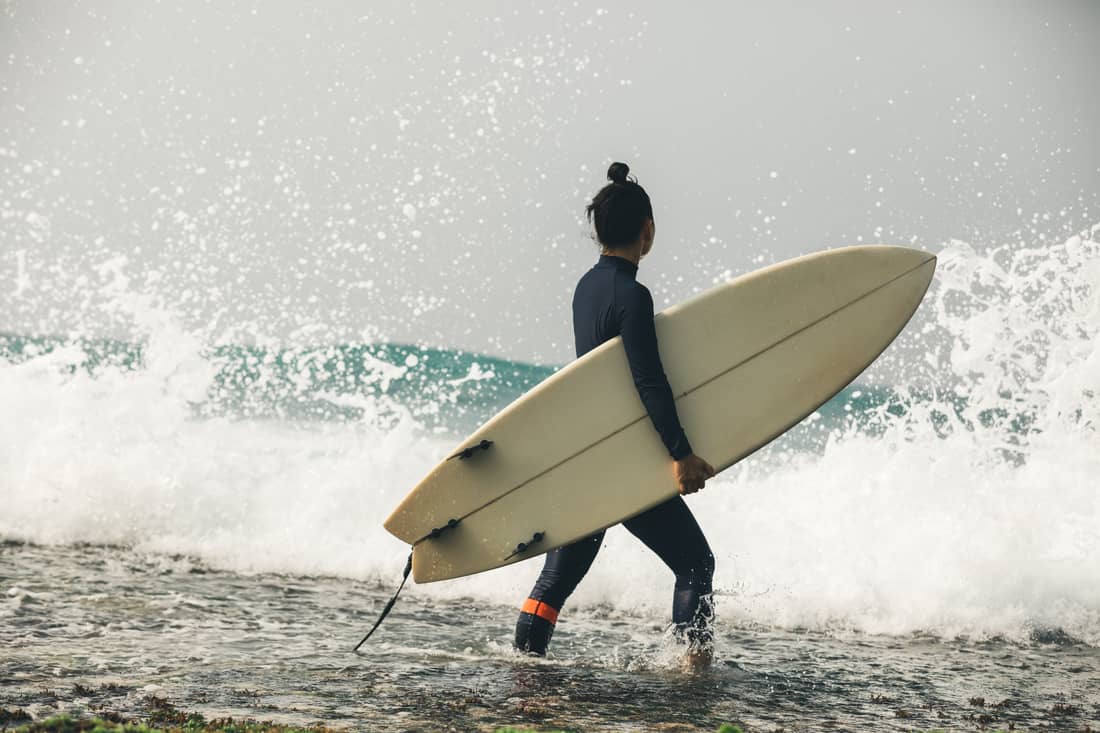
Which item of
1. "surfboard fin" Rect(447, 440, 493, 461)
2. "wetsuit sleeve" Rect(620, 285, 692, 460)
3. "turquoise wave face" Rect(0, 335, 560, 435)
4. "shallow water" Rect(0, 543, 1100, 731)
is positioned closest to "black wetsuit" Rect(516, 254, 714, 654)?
"wetsuit sleeve" Rect(620, 285, 692, 460)

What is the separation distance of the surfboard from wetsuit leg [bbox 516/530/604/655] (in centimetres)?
5

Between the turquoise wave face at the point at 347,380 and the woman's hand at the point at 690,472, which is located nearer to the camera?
the woman's hand at the point at 690,472

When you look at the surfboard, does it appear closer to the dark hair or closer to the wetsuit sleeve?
the wetsuit sleeve

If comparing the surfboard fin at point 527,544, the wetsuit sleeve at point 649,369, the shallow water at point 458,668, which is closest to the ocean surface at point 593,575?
the shallow water at point 458,668

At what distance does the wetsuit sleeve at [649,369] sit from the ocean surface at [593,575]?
0.89 meters

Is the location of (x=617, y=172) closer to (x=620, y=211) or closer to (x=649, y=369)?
(x=620, y=211)

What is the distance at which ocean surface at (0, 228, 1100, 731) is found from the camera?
10.8 feet

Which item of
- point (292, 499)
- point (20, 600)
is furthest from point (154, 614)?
point (292, 499)

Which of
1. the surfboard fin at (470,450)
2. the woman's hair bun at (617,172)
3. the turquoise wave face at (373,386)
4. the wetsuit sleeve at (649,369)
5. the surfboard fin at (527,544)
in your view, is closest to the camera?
the wetsuit sleeve at (649,369)

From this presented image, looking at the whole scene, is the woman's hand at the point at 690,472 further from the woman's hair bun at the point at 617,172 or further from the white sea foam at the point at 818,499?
the white sea foam at the point at 818,499

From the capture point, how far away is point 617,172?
11.3ft

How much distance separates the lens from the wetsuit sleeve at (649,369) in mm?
3266

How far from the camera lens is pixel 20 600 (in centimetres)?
Answer: 439

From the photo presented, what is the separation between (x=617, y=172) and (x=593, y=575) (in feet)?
9.38
